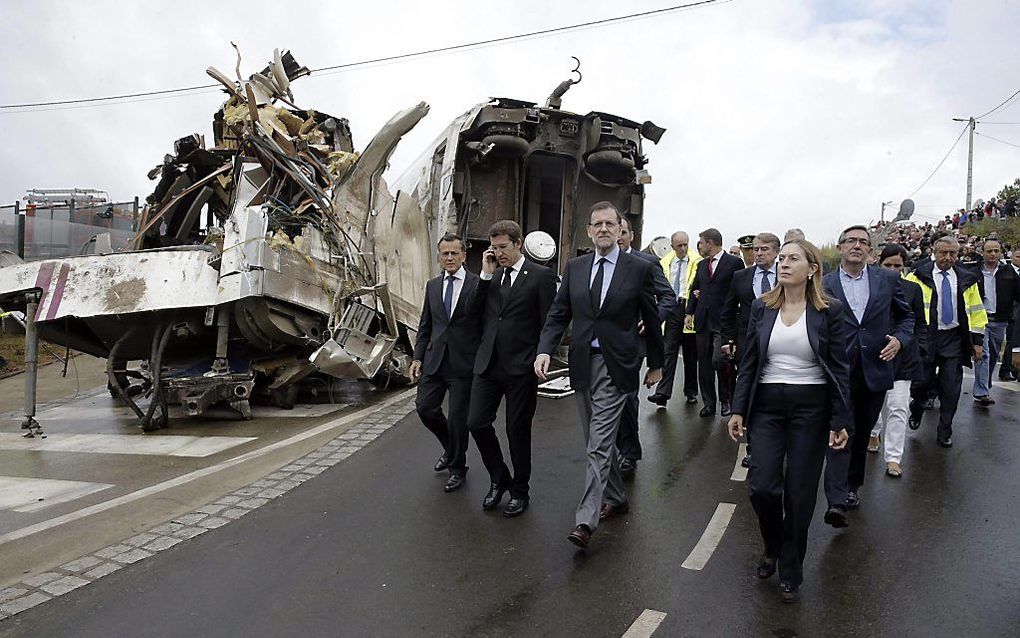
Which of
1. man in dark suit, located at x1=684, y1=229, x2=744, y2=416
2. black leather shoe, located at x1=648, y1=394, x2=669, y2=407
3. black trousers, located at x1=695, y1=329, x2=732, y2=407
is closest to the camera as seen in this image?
man in dark suit, located at x1=684, y1=229, x2=744, y2=416

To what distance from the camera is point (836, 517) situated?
4105mm

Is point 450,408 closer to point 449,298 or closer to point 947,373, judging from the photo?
point 449,298

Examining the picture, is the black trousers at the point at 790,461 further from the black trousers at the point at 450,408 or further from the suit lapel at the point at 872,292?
the black trousers at the point at 450,408

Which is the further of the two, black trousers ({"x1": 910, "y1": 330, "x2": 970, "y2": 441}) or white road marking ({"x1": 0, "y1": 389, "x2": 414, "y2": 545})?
black trousers ({"x1": 910, "y1": 330, "x2": 970, "y2": 441})

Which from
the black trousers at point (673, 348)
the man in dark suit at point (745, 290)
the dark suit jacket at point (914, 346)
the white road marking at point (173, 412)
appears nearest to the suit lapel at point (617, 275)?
the dark suit jacket at point (914, 346)

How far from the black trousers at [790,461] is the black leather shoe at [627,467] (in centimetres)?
185

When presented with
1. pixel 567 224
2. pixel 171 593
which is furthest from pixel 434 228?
pixel 171 593

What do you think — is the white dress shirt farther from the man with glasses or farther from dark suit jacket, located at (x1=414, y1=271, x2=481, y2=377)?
dark suit jacket, located at (x1=414, y1=271, x2=481, y2=377)

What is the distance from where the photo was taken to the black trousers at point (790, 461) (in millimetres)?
3344

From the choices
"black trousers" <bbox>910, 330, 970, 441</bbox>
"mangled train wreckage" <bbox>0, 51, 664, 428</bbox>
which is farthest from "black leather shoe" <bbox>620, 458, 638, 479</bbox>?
"mangled train wreckage" <bbox>0, 51, 664, 428</bbox>

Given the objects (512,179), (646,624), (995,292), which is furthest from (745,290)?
(512,179)

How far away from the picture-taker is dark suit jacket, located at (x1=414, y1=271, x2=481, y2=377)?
4871 millimetres

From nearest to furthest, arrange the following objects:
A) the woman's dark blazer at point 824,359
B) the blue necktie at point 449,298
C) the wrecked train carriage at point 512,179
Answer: the woman's dark blazer at point 824,359, the blue necktie at point 449,298, the wrecked train carriage at point 512,179

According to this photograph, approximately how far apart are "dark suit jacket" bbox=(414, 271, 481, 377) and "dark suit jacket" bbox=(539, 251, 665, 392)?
0.78 m
